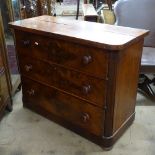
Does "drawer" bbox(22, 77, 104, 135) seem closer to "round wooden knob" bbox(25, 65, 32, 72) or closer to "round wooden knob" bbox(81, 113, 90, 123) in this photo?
"round wooden knob" bbox(81, 113, 90, 123)

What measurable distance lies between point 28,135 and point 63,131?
28cm

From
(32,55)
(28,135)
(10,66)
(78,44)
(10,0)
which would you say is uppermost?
(10,0)

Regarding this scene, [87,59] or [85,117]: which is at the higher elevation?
[87,59]

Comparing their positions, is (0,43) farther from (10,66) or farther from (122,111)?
(122,111)

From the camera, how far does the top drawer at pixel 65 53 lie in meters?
1.45

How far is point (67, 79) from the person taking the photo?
5.55ft

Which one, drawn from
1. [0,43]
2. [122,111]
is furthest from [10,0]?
[122,111]

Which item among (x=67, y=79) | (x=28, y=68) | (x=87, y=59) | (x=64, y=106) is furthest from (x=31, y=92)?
(x=87, y=59)

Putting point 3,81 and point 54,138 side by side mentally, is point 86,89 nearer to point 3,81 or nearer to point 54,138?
point 54,138

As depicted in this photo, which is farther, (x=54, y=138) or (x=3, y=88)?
(x=3, y=88)

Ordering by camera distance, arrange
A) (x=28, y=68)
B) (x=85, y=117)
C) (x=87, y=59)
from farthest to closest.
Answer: (x=28, y=68), (x=85, y=117), (x=87, y=59)

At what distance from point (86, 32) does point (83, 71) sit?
267 millimetres

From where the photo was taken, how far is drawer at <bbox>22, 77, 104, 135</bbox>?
1.66 m

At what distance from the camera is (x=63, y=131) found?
1893mm
